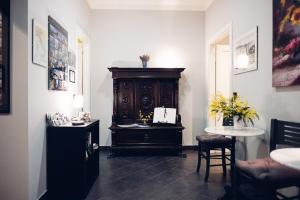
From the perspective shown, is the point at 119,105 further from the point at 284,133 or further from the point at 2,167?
Answer: the point at 284,133

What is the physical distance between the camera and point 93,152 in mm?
3510

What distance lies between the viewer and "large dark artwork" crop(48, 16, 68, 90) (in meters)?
3.00

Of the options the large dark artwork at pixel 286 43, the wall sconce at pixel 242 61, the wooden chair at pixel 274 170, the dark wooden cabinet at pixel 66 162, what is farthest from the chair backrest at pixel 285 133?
the dark wooden cabinet at pixel 66 162

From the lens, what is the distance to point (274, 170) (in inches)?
79.4

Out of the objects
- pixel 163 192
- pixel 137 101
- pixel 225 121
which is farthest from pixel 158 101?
pixel 163 192

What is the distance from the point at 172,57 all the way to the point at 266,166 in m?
3.69

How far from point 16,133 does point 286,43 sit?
2.85 meters

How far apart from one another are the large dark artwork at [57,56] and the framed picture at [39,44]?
0.13 metres

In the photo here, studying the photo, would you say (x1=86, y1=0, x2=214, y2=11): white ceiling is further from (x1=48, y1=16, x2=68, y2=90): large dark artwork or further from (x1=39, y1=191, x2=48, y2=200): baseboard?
(x1=39, y1=191, x2=48, y2=200): baseboard

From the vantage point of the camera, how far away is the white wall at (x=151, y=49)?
5379mm

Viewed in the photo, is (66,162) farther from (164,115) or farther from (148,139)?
(164,115)

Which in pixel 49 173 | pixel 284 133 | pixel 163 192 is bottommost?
pixel 163 192

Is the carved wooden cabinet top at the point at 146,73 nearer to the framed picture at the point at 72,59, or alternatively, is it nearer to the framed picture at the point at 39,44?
the framed picture at the point at 72,59

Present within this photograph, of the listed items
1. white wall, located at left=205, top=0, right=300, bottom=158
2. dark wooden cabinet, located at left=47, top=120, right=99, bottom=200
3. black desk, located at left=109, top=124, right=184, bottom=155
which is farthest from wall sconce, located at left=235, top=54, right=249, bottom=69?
dark wooden cabinet, located at left=47, top=120, right=99, bottom=200
